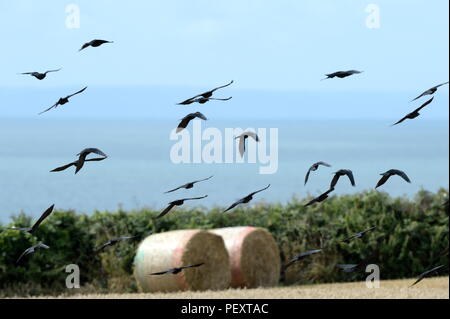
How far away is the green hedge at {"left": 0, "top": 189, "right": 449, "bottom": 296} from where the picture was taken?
14969mm

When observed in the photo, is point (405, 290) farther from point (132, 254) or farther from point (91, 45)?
point (91, 45)

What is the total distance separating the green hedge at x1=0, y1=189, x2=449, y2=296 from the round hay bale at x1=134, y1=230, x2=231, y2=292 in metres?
1.36

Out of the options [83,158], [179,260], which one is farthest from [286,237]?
[83,158]

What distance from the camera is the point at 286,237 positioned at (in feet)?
55.5

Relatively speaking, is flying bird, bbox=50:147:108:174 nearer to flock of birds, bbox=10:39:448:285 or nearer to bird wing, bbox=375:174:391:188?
flock of birds, bbox=10:39:448:285

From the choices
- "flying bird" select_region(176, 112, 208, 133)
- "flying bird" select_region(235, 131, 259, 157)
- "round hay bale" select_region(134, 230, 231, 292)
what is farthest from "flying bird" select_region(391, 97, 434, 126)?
"round hay bale" select_region(134, 230, 231, 292)

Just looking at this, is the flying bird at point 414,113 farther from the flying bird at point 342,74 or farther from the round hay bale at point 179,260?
the round hay bale at point 179,260

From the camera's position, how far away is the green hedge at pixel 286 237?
1497cm

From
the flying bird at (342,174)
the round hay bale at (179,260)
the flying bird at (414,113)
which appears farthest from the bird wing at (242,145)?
the round hay bale at (179,260)

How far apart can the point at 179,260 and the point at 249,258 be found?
85.2 inches

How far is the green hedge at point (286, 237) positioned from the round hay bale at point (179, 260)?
1357mm

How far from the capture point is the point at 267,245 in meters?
15.8

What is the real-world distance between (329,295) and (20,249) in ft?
20.6
